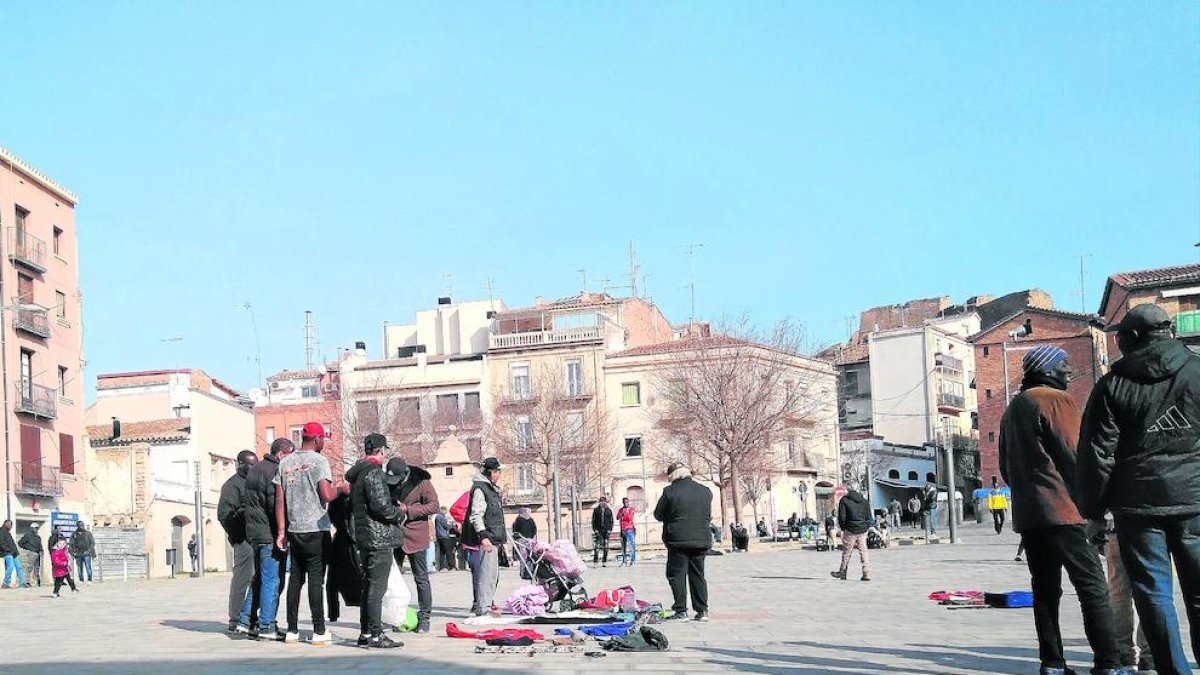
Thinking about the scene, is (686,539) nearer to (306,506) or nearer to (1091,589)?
(306,506)

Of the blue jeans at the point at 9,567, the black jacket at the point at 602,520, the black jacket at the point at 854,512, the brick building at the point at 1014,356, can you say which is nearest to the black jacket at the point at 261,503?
the black jacket at the point at 854,512

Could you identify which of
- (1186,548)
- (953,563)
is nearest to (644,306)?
(953,563)

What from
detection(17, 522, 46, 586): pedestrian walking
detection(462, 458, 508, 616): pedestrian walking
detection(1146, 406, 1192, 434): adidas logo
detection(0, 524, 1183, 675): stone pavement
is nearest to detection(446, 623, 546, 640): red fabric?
detection(0, 524, 1183, 675): stone pavement

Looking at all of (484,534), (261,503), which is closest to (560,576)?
(484,534)

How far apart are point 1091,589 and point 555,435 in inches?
2430

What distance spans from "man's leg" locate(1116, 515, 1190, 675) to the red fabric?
5.22m

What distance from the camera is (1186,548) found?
6.78m

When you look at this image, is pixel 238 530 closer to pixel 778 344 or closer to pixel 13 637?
pixel 13 637

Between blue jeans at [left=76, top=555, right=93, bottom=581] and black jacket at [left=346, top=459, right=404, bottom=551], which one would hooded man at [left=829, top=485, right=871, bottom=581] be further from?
blue jeans at [left=76, top=555, right=93, bottom=581]

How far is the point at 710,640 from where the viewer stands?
37.6 ft

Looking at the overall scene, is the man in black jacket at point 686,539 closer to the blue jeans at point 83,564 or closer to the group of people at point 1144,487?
the group of people at point 1144,487

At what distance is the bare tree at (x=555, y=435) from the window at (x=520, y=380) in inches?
23.3

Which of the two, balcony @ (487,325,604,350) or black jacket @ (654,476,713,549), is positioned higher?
balcony @ (487,325,604,350)

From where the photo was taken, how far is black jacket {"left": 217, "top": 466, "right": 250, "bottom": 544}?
12.4 metres
